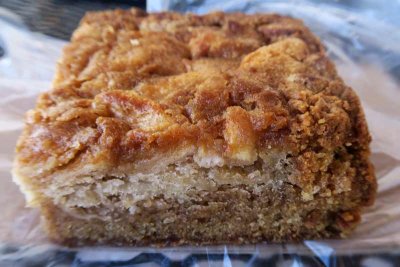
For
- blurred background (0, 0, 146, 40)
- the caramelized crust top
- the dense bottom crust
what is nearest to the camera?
the caramelized crust top

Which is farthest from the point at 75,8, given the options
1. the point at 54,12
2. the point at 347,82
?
the point at 347,82

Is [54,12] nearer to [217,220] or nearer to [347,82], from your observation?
[347,82]

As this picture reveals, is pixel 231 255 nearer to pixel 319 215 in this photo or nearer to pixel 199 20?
pixel 319 215

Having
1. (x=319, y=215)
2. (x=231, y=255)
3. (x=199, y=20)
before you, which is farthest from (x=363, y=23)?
(x=231, y=255)

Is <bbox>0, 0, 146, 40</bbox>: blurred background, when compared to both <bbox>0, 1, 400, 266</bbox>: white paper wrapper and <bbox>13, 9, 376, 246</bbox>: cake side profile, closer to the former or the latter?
<bbox>0, 1, 400, 266</bbox>: white paper wrapper

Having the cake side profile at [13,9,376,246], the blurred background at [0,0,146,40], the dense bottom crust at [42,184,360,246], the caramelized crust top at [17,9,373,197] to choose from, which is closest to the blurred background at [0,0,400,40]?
the blurred background at [0,0,146,40]

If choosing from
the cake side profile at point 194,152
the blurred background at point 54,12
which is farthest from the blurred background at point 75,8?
the cake side profile at point 194,152
